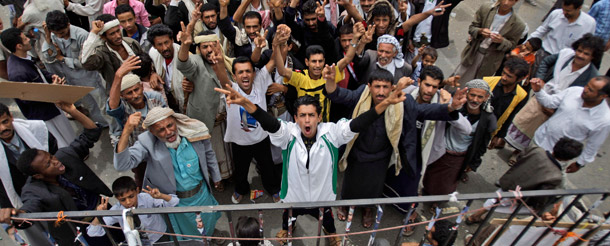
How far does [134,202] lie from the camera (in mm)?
3068

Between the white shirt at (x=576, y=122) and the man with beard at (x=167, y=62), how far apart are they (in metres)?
3.94

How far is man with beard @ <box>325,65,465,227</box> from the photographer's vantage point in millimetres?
3424

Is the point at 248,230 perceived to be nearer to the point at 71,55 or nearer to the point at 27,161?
the point at 27,161

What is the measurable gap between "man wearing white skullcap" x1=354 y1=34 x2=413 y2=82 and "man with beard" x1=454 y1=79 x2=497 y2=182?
0.84m

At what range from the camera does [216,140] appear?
4355 mm

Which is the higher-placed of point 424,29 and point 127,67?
point 127,67

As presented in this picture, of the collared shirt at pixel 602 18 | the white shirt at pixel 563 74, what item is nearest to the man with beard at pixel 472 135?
the white shirt at pixel 563 74

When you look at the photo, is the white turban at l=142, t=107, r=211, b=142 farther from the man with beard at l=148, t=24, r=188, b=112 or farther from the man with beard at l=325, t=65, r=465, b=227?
the man with beard at l=325, t=65, r=465, b=227

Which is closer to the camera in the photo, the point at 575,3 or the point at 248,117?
the point at 248,117

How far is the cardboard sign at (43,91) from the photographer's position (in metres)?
3.14

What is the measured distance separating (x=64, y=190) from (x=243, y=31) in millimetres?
2639

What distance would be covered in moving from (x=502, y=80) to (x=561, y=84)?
104cm

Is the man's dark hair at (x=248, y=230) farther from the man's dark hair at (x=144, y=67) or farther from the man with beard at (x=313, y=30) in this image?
the man with beard at (x=313, y=30)

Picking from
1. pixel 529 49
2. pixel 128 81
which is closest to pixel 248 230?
pixel 128 81
